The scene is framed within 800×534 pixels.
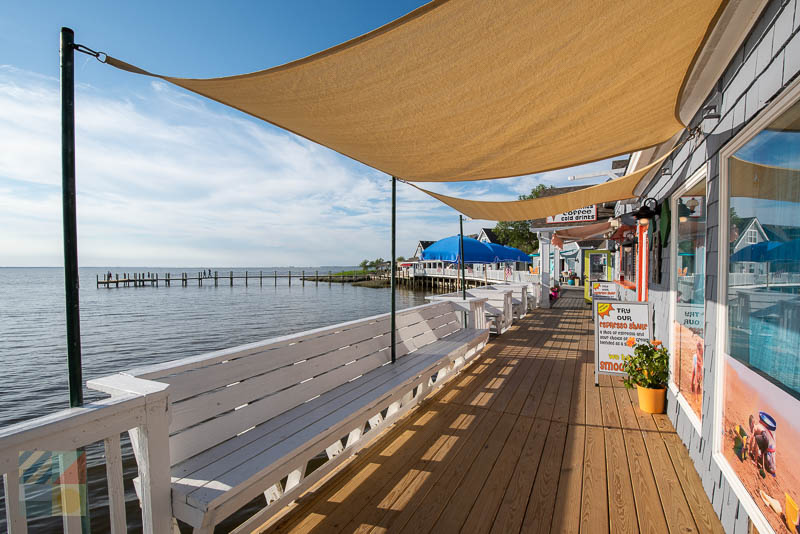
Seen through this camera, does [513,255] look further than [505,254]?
Yes

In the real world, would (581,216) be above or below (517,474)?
above

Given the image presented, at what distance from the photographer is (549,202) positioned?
4613mm

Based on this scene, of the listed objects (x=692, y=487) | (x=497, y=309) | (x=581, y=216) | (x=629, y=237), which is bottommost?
(x=692, y=487)

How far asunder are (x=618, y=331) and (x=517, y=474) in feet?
7.89

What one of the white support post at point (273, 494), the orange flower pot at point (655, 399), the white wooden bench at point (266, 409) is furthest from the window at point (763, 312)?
the white support post at point (273, 494)

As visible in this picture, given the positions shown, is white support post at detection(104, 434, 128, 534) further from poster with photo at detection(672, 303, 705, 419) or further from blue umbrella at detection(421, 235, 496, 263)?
blue umbrella at detection(421, 235, 496, 263)

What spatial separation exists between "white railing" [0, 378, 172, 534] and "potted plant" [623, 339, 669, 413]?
3827 millimetres

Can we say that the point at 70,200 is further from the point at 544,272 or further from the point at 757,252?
the point at 544,272

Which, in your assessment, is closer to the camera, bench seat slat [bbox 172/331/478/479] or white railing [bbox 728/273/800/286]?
white railing [bbox 728/273/800/286]

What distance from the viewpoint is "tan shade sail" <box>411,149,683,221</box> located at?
4070mm

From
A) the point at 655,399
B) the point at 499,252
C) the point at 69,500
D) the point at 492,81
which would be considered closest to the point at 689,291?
the point at 655,399

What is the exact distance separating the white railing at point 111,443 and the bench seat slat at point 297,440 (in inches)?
5.1

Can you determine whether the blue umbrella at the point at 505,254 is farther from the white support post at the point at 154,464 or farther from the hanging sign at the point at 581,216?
the white support post at the point at 154,464

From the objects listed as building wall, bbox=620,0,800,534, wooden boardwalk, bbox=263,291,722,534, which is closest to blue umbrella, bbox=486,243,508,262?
wooden boardwalk, bbox=263,291,722,534
